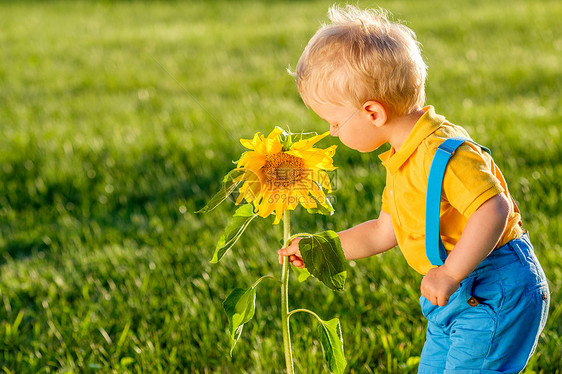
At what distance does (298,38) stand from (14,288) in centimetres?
539

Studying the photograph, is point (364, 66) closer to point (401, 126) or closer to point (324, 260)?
point (401, 126)

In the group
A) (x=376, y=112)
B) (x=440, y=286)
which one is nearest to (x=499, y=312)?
(x=440, y=286)

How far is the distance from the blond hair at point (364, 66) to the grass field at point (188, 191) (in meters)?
0.99

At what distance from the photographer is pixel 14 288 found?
2943 mm

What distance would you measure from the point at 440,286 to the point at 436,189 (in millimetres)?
230

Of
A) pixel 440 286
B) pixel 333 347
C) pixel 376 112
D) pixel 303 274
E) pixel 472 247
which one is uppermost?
pixel 376 112

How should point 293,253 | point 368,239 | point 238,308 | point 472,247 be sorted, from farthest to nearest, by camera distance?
1. point 368,239
2. point 293,253
3. point 238,308
4. point 472,247

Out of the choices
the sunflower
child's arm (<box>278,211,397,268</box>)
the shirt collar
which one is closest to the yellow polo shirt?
the shirt collar

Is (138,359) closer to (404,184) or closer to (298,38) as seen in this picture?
(404,184)

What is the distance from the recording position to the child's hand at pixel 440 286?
5.10ft

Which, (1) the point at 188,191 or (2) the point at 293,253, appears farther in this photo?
(1) the point at 188,191

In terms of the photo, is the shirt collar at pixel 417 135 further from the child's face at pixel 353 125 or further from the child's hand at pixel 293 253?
the child's hand at pixel 293 253

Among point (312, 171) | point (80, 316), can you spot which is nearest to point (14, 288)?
point (80, 316)

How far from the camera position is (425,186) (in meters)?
1.65
